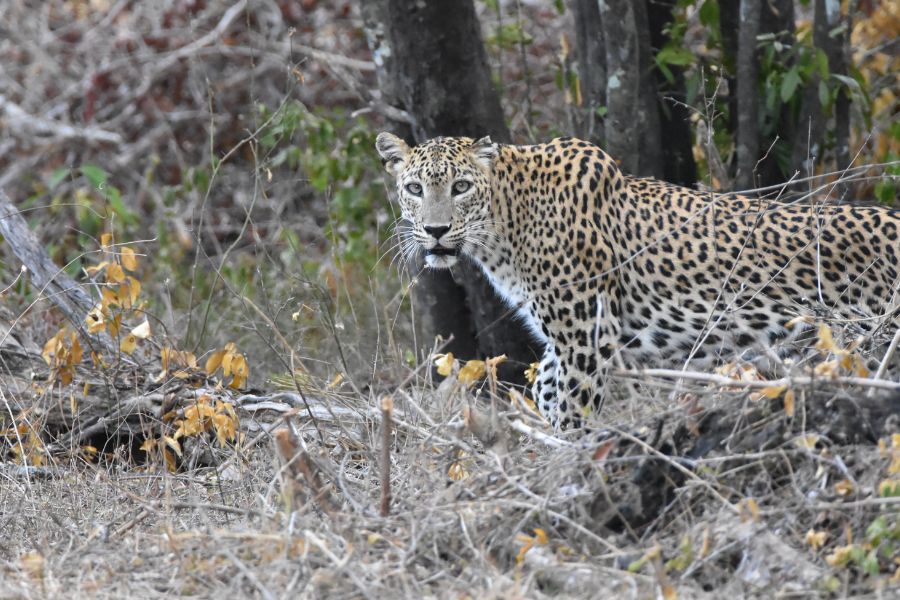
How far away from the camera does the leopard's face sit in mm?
7234

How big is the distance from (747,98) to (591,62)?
927mm

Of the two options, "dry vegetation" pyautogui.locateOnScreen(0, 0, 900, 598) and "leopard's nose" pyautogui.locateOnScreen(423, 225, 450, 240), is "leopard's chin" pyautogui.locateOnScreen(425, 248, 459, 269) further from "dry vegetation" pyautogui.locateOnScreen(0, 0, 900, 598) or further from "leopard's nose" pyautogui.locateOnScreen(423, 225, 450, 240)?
"dry vegetation" pyautogui.locateOnScreen(0, 0, 900, 598)

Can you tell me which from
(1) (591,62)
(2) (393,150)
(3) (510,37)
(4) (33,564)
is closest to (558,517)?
(4) (33,564)

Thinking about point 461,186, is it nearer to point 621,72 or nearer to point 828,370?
point 621,72

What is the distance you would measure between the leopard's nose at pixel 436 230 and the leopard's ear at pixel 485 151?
0.40 meters

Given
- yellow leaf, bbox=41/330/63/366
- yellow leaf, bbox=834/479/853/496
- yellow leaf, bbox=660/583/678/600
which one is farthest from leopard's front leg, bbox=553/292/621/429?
yellow leaf, bbox=660/583/678/600

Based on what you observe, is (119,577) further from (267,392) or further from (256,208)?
(256,208)

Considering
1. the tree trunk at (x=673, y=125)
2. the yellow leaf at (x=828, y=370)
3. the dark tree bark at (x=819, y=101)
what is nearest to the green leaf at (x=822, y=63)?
the dark tree bark at (x=819, y=101)

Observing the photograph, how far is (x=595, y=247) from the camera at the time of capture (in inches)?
284

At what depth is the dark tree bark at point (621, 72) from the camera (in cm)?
770

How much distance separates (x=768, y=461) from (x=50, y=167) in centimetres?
1035

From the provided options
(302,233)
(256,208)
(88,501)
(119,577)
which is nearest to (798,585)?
(119,577)

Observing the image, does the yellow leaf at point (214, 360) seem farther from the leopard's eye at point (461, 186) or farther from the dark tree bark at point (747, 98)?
the dark tree bark at point (747, 98)

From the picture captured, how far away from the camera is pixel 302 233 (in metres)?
12.7
